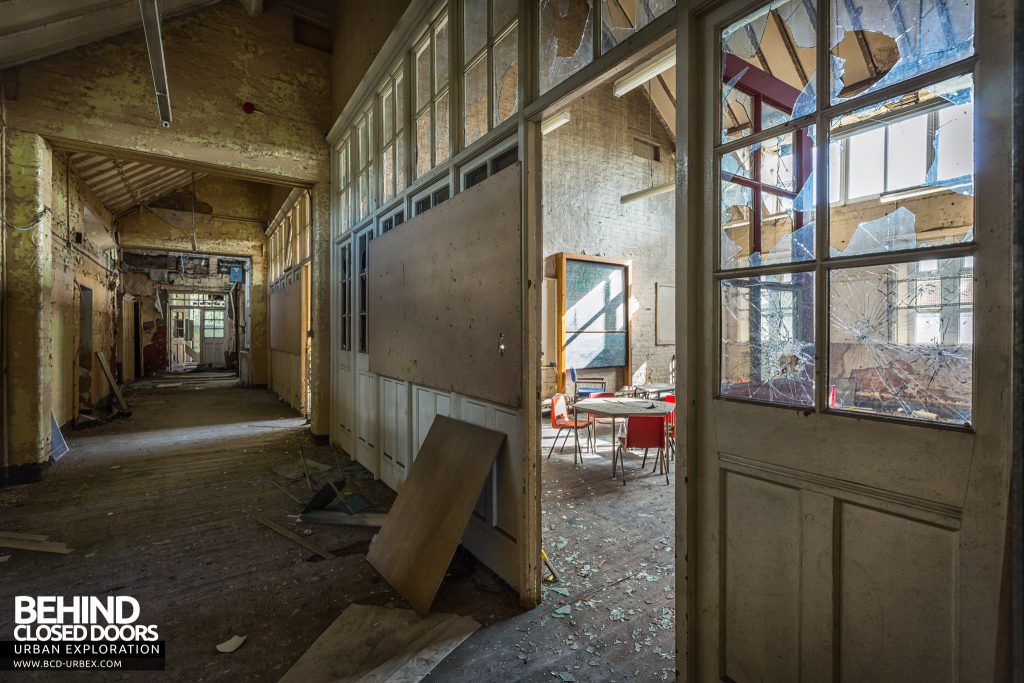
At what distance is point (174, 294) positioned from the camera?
18.4 m

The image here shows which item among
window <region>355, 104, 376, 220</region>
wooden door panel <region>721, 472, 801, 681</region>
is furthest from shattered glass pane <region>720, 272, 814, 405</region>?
window <region>355, 104, 376, 220</region>

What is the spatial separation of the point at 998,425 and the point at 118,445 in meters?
8.23

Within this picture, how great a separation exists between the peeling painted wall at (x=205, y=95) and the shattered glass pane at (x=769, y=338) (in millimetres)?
6076

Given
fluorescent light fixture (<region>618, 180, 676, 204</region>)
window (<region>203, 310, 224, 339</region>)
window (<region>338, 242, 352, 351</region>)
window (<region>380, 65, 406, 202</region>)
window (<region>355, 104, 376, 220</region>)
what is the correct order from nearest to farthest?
window (<region>380, 65, 406, 202</region>)
window (<region>355, 104, 376, 220</region>)
window (<region>338, 242, 352, 351</region>)
fluorescent light fixture (<region>618, 180, 676, 204</region>)
window (<region>203, 310, 224, 339</region>)

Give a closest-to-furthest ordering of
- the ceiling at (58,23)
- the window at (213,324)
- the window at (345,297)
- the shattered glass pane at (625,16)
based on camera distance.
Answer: the shattered glass pane at (625,16) → the ceiling at (58,23) → the window at (345,297) → the window at (213,324)

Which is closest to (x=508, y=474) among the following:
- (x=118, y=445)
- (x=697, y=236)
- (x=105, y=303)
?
(x=697, y=236)

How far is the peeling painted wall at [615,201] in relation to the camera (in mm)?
8031

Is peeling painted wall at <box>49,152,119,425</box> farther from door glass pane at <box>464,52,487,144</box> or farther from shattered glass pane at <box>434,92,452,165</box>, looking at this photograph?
door glass pane at <box>464,52,487,144</box>

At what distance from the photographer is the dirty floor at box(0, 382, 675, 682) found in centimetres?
220

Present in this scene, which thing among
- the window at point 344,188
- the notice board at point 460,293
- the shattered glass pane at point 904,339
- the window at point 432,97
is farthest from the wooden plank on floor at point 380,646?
the window at point 344,188

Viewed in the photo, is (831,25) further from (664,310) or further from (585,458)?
(664,310)

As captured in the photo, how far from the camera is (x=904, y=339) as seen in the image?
129 centimetres

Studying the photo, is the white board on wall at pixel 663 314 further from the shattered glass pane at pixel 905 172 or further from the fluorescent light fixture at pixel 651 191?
the shattered glass pane at pixel 905 172

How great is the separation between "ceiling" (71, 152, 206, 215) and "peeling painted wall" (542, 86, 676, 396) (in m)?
5.82
